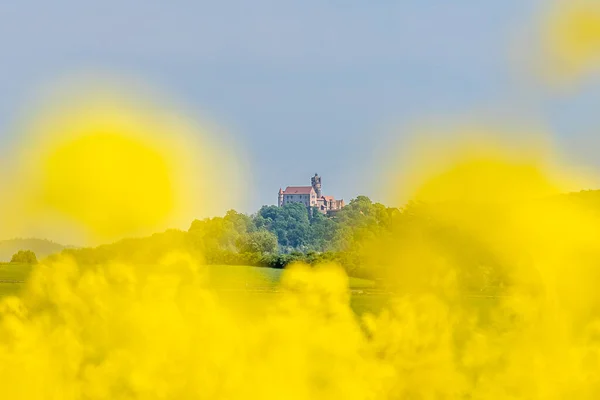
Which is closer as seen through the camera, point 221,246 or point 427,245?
point 427,245

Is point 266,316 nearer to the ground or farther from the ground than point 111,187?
nearer to the ground

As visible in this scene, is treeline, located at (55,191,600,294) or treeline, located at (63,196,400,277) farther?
A: treeline, located at (55,191,600,294)

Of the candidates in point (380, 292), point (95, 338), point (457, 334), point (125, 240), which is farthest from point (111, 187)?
point (380, 292)

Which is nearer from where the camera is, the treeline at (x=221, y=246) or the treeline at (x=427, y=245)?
the treeline at (x=221, y=246)

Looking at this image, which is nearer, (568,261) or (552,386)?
(552,386)

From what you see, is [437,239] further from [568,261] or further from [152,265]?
[152,265]

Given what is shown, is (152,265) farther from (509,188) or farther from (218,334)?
(509,188)

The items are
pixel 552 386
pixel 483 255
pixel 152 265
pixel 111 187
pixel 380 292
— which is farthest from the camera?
pixel 380 292

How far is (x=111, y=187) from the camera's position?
2367 cm

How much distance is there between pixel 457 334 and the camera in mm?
24547

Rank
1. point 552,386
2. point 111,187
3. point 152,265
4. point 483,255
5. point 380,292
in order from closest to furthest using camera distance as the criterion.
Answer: point 552,386 < point 111,187 < point 152,265 < point 483,255 < point 380,292

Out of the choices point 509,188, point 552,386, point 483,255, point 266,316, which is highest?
point 509,188

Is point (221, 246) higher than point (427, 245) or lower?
higher

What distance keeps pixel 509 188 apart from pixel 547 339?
4.61 metres
